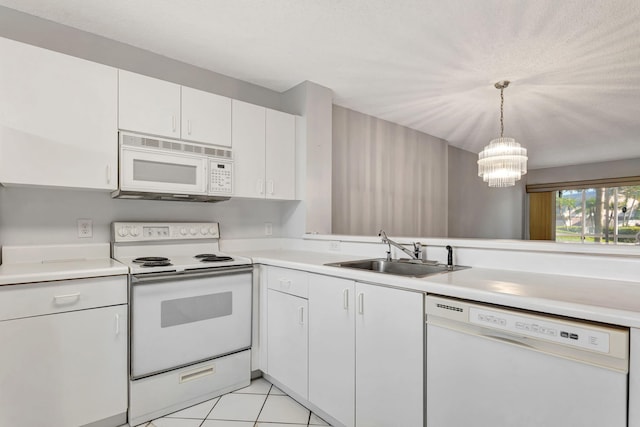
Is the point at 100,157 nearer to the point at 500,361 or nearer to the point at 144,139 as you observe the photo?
the point at 144,139

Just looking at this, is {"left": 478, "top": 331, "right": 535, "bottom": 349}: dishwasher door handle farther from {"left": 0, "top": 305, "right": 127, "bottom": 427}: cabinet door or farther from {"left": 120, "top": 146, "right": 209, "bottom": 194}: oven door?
{"left": 120, "top": 146, "right": 209, "bottom": 194}: oven door

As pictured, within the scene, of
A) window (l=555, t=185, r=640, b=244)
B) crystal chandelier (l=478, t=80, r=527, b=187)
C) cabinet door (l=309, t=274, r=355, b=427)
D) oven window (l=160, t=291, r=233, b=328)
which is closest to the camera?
cabinet door (l=309, t=274, r=355, b=427)

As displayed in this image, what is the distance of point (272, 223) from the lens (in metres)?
3.07

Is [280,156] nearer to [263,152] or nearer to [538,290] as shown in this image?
[263,152]

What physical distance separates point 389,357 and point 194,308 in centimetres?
118

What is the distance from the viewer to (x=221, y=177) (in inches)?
94.0

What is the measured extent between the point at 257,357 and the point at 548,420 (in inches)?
67.9

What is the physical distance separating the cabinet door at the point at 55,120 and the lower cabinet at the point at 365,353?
146 cm

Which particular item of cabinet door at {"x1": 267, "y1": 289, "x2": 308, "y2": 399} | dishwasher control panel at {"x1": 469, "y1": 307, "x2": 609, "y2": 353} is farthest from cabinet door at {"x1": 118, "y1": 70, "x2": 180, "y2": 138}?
dishwasher control panel at {"x1": 469, "y1": 307, "x2": 609, "y2": 353}

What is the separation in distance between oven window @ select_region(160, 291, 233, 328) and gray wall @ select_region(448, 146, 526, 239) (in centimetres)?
422

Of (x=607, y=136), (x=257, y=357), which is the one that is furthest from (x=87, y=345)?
(x=607, y=136)

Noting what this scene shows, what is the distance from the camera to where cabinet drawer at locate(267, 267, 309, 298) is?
6.32 ft

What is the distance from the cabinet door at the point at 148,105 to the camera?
2002 mm

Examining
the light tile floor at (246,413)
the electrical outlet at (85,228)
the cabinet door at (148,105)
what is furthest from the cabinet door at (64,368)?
the cabinet door at (148,105)
